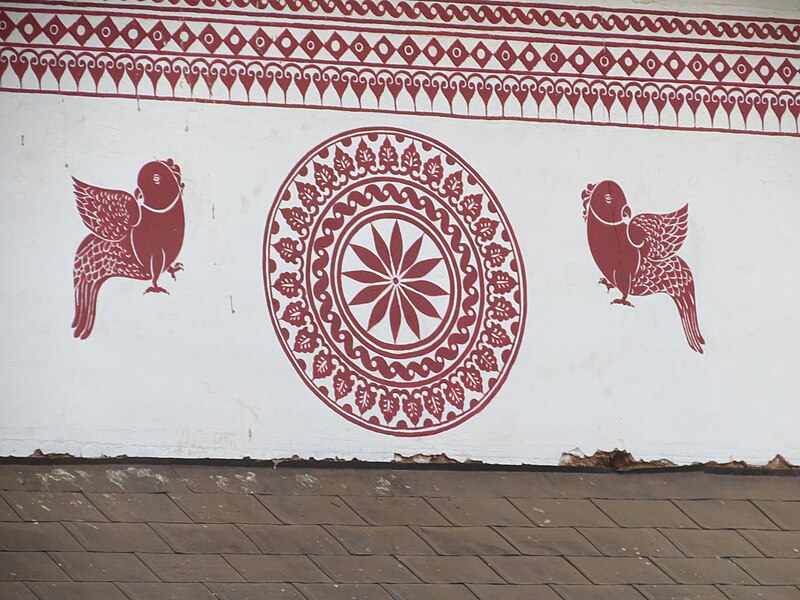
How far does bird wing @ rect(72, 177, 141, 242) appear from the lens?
16.5 feet

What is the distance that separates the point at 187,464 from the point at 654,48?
83.3 inches

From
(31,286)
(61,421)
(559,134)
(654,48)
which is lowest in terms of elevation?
(61,421)

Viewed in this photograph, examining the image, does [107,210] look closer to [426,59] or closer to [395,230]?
[395,230]

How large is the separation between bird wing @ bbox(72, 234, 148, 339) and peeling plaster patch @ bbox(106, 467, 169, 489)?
1.43 feet

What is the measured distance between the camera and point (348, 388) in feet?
16.5

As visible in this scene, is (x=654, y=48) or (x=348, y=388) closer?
(x=348, y=388)

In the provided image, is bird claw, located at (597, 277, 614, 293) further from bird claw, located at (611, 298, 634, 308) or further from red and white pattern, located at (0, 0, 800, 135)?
red and white pattern, located at (0, 0, 800, 135)

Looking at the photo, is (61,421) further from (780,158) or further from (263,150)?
(780,158)

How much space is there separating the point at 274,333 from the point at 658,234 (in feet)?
4.36

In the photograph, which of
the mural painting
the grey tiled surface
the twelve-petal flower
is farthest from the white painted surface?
the twelve-petal flower

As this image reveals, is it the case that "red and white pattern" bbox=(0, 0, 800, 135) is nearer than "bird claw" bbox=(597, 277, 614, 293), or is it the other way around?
"red and white pattern" bbox=(0, 0, 800, 135)

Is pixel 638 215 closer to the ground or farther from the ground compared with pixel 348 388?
farther from the ground

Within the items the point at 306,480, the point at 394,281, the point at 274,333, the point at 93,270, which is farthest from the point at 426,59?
the point at 306,480

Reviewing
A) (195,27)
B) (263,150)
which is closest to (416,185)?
(263,150)
